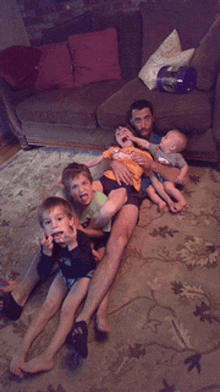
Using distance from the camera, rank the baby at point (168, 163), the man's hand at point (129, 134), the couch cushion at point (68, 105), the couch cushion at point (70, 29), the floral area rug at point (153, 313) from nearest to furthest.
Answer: the floral area rug at point (153, 313) → the baby at point (168, 163) → the man's hand at point (129, 134) → the couch cushion at point (68, 105) → the couch cushion at point (70, 29)

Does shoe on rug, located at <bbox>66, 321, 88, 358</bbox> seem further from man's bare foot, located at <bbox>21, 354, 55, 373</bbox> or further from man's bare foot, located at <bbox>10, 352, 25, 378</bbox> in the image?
man's bare foot, located at <bbox>10, 352, 25, 378</bbox>

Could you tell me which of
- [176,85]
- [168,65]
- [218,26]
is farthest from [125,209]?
[218,26]

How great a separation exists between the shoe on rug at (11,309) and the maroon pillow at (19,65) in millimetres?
2115

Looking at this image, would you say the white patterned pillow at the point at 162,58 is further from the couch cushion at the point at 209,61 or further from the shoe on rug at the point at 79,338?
the shoe on rug at the point at 79,338

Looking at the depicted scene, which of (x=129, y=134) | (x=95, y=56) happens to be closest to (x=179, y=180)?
(x=129, y=134)

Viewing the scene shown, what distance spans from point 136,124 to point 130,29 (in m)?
1.28

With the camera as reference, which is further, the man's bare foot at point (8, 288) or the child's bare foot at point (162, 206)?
the child's bare foot at point (162, 206)

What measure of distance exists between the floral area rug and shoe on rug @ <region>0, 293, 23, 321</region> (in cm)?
3

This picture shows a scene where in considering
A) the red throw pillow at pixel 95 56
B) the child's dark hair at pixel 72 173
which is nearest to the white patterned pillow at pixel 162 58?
the red throw pillow at pixel 95 56

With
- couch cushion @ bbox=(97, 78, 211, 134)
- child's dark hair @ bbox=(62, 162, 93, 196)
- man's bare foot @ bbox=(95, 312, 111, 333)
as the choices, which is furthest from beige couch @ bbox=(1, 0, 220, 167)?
man's bare foot @ bbox=(95, 312, 111, 333)

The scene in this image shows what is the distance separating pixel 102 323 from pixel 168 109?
146 cm

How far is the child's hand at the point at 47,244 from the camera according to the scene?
130cm

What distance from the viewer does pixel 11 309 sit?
57.5 inches

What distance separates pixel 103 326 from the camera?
129 centimetres
